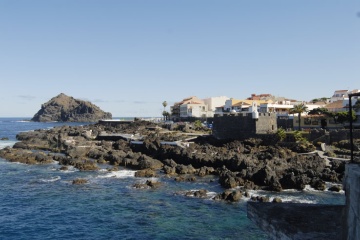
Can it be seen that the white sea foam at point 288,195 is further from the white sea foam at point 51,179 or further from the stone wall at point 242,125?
the stone wall at point 242,125

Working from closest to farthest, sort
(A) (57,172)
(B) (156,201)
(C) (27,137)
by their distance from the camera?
(B) (156,201) → (A) (57,172) → (C) (27,137)

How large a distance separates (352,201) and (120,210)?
23186mm

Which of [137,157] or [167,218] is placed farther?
[137,157]

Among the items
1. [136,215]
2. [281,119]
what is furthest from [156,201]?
[281,119]

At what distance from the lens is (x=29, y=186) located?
36.8 m

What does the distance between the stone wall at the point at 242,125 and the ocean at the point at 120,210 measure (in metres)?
20.9

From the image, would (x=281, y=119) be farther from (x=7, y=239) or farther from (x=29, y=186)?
(x=7, y=239)

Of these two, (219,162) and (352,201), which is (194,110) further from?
(352,201)

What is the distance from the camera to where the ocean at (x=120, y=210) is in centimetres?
2320

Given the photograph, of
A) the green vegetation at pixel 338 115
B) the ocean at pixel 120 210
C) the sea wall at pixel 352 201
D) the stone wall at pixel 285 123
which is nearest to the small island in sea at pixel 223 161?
the ocean at pixel 120 210

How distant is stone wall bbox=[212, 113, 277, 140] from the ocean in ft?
68.5

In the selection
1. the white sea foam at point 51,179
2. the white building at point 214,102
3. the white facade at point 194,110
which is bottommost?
the white sea foam at point 51,179

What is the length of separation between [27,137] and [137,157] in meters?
49.1

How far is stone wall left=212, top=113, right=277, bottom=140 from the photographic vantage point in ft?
191
